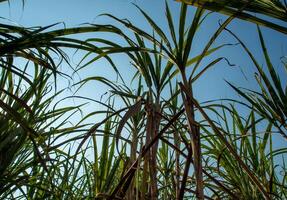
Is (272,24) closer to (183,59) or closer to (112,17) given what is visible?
(183,59)

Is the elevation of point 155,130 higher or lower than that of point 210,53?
lower

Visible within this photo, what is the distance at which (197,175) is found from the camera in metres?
1.03

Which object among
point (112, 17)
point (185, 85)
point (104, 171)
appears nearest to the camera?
point (185, 85)

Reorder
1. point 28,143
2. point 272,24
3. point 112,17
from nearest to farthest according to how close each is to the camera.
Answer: point 272,24 < point 112,17 < point 28,143

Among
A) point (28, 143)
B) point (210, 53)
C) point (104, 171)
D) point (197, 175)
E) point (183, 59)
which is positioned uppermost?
point (210, 53)

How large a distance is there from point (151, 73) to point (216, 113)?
0.51 metres

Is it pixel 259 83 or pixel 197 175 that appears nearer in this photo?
pixel 197 175

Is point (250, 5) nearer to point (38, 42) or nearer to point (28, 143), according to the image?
point (38, 42)

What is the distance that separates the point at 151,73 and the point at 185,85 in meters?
0.31

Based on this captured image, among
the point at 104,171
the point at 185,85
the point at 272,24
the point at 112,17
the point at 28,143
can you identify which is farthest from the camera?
the point at 28,143

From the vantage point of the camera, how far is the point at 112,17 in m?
1.48

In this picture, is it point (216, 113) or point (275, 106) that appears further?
point (216, 113)

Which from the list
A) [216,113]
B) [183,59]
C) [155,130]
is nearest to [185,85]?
[183,59]

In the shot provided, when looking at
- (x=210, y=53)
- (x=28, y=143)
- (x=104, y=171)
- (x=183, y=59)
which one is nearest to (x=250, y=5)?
(x=183, y=59)
